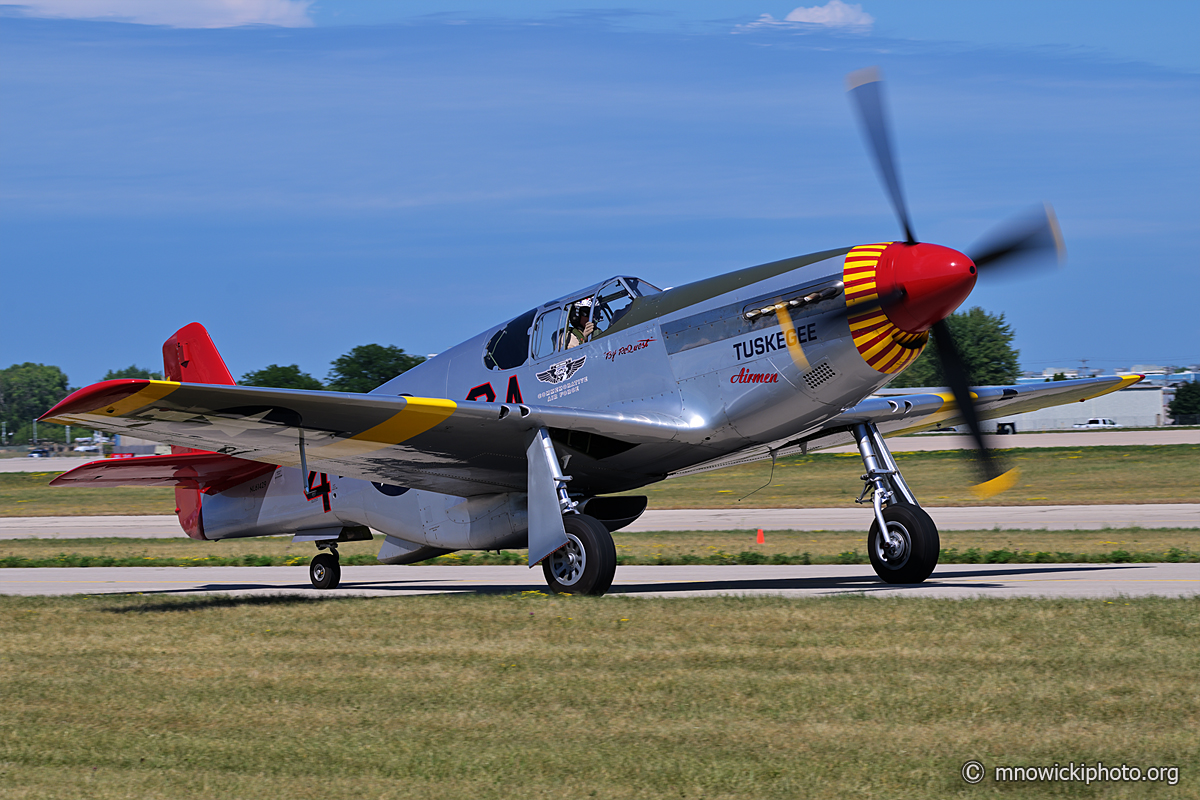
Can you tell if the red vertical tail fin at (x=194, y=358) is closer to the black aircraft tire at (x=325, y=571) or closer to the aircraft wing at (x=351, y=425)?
the black aircraft tire at (x=325, y=571)

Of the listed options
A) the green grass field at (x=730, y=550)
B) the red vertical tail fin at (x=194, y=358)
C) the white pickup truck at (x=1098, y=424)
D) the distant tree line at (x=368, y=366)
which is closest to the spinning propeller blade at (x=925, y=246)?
the green grass field at (x=730, y=550)

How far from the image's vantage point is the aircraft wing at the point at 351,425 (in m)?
9.92

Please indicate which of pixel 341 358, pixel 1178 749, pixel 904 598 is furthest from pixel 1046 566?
pixel 341 358

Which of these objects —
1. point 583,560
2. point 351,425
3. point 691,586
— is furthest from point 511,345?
point 691,586

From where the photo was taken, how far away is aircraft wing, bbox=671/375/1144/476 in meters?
13.2

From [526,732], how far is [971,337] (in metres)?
132

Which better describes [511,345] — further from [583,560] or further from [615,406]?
[583,560]

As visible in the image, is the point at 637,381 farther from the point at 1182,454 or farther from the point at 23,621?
the point at 1182,454

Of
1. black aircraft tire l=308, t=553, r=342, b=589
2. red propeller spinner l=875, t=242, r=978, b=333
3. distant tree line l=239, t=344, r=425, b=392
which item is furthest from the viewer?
distant tree line l=239, t=344, r=425, b=392

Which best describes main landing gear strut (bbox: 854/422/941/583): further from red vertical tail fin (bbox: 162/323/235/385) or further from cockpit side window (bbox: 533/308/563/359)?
red vertical tail fin (bbox: 162/323/235/385)

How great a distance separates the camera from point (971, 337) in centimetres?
13088

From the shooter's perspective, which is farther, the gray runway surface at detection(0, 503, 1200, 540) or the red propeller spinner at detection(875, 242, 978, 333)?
the gray runway surface at detection(0, 503, 1200, 540)

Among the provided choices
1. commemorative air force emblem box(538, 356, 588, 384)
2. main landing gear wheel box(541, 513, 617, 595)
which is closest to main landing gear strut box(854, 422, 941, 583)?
main landing gear wheel box(541, 513, 617, 595)

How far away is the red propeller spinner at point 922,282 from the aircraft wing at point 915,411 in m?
1.88
